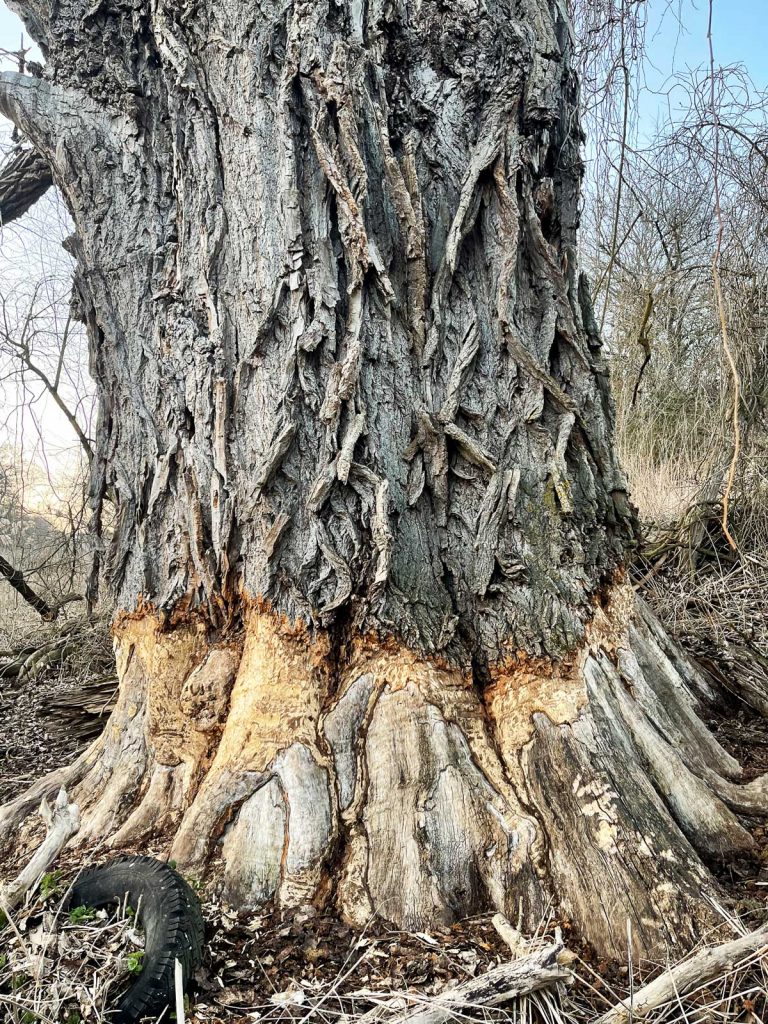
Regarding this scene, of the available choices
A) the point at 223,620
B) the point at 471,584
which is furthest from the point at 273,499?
the point at 471,584

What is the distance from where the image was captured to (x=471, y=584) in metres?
2.08

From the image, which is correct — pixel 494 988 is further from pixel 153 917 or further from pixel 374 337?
pixel 374 337

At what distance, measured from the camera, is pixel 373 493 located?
2.00 metres

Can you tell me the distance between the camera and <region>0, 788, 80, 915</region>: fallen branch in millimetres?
1553

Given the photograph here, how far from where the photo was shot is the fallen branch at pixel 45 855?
1553 mm

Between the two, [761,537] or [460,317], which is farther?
[761,537]

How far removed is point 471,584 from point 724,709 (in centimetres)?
127

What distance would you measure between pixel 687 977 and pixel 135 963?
3.77 ft

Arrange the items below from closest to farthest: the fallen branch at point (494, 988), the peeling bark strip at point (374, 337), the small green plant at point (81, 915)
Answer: the fallen branch at point (494, 988) → the small green plant at point (81, 915) → the peeling bark strip at point (374, 337)

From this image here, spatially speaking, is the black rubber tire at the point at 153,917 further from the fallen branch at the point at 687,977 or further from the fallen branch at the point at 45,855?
the fallen branch at the point at 687,977

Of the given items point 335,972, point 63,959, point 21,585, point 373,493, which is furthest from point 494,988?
point 21,585

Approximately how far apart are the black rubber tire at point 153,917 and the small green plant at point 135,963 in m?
0.01

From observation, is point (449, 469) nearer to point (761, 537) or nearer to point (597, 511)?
point (597, 511)

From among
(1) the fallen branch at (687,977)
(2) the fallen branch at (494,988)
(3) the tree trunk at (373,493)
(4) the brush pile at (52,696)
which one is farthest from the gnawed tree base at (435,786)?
(4) the brush pile at (52,696)
